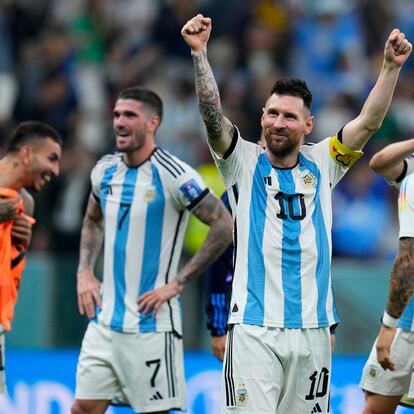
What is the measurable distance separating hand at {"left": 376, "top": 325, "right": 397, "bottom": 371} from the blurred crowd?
5.92 metres

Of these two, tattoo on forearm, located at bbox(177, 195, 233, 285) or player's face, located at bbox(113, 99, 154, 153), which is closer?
tattoo on forearm, located at bbox(177, 195, 233, 285)

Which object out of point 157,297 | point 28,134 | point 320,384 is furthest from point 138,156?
point 320,384

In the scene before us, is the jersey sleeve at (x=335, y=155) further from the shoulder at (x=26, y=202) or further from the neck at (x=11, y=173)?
the shoulder at (x=26, y=202)

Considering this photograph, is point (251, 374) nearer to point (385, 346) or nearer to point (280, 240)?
point (280, 240)

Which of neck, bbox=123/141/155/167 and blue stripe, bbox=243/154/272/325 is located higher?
neck, bbox=123/141/155/167

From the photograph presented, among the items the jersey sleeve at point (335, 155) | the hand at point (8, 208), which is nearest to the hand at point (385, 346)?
the jersey sleeve at point (335, 155)

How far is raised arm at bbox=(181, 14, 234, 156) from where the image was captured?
6.60 m

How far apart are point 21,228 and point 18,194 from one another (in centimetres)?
28

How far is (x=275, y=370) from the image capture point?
6.70m

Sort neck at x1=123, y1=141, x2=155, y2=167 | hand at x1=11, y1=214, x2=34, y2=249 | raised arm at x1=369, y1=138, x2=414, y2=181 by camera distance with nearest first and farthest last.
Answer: raised arm at x1=369, y1=138, x2=414, y2=181 < hand at x1=11, y1=214, x2=34, y2=249 < neck at x1=123, y1=141, x2=155, y2=167

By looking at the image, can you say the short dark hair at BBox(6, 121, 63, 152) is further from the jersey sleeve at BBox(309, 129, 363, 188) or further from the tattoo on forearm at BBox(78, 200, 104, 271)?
the jersey sleeve at BBox(309, 129, 363, 188)

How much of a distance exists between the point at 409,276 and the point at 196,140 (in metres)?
7.06

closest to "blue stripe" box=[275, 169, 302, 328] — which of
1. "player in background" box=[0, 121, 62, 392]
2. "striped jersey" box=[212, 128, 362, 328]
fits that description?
"striped jersey" box=[212, 128, 362, 328]

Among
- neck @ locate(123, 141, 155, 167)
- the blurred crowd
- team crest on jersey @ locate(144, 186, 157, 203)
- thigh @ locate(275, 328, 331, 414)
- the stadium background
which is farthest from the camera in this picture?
the blurred crowd
